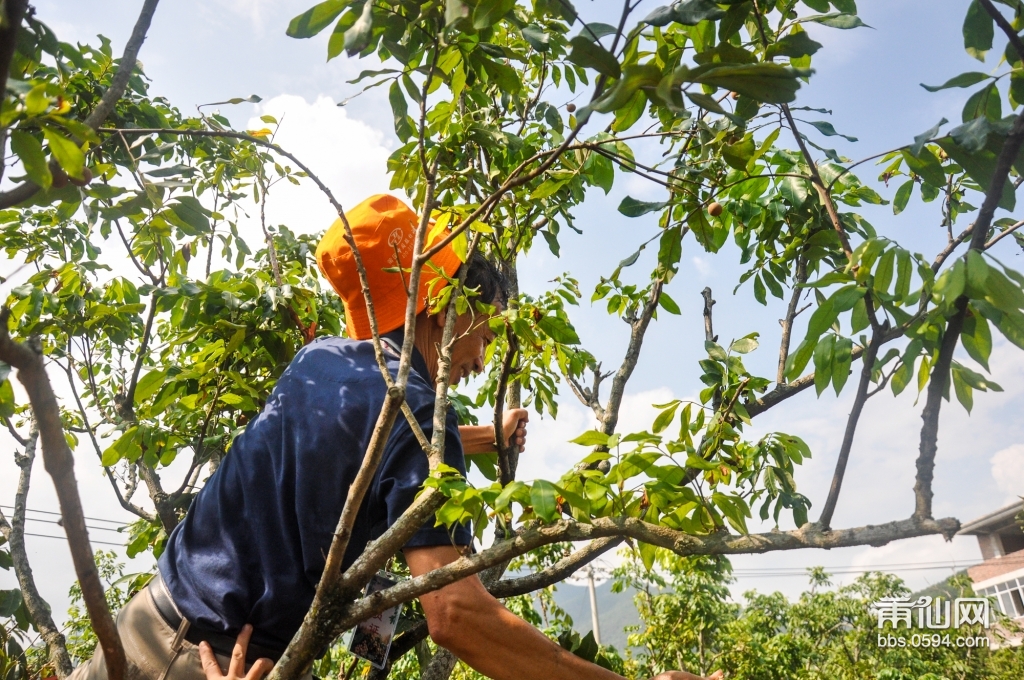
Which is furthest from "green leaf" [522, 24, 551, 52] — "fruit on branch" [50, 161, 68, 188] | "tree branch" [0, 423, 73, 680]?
"tree branch" [0, 423, 73, 680]

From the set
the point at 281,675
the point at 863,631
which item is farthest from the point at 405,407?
the point at 863,631

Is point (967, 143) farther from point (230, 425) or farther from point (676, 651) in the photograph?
point (676, 651)

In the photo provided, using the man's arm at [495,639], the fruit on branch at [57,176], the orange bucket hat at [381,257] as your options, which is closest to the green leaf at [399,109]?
the orange bucket hat at [381,257]

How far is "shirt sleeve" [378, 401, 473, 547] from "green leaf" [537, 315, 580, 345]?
1.93 feet

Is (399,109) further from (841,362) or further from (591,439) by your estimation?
(841,362)

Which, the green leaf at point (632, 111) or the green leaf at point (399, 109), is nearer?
the green leaf at point (632, 111)

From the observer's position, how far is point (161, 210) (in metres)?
1.78

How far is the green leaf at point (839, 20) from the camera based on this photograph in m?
1.46

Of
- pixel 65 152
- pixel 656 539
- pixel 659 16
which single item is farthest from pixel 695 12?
pixel 65 152

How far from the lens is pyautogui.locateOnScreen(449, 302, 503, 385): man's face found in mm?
1956

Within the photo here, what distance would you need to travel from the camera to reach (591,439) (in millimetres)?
1212

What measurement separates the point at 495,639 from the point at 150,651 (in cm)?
76

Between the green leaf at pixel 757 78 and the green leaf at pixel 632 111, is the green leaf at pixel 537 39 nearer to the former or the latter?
the green leaf at pixel 632 111

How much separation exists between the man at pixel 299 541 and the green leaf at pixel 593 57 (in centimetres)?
53
